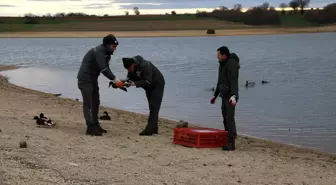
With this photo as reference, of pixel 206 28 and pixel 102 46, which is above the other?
pixel 102 46

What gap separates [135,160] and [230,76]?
195cm

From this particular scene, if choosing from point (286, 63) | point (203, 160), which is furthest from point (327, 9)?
point (203, 160)

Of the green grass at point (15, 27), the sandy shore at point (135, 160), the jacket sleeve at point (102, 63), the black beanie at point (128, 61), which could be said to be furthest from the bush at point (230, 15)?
the jacket sleeve at point (102, 63)

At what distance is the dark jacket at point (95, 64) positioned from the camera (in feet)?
A: 29.0

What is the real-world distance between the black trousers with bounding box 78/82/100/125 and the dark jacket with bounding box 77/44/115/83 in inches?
3.7

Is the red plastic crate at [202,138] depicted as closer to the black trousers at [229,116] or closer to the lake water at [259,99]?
the black trousers at [229,116]

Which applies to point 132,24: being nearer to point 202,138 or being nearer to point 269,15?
point 269,15

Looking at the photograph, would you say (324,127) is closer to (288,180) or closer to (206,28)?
(288,180)

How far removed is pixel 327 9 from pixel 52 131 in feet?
284

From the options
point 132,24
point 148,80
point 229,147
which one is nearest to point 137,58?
point 148,80

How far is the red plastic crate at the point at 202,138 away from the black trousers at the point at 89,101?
4.82 feet

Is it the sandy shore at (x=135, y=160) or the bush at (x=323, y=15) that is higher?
the sandy shore at (x=135, y=160)

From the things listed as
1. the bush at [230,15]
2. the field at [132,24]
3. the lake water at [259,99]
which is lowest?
the field at [132,24]

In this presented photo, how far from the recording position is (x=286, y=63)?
3672 cm
